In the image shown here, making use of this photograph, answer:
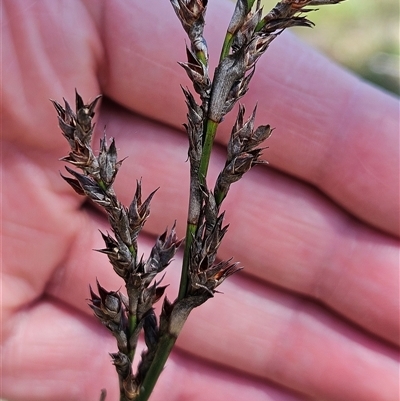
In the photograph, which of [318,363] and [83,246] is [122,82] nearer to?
[83,246]

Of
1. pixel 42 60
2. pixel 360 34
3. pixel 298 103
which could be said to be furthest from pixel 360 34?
pixel 42 60

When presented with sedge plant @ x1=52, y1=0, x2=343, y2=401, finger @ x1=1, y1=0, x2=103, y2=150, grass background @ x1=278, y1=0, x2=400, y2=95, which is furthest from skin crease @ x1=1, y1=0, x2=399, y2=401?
grass background @ x1=278, y1=0, x2=400, y2=95

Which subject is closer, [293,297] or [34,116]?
[34,116]

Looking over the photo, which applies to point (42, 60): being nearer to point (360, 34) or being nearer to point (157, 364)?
point (157, 364)

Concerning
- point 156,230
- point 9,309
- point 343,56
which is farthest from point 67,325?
point 343,56

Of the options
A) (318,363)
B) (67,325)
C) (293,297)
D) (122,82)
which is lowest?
(67,325)

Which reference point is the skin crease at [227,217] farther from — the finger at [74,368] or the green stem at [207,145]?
the green stem at [207,145]

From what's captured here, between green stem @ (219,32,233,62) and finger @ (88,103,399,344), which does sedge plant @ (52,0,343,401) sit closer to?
green stem @ (219,32,233,62)
